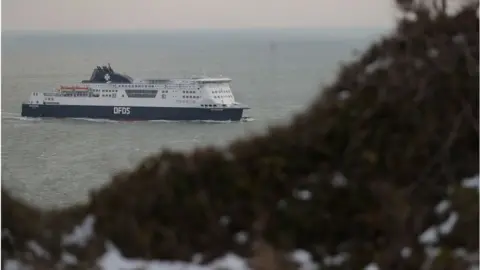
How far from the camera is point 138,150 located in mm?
2328

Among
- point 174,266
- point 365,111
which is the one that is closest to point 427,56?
point 365,111

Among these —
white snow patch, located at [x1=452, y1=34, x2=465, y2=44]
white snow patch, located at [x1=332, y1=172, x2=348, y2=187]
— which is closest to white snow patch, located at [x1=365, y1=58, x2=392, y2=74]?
white snow patch, located at [x1=452, y1=34, x2=465, y2=44]

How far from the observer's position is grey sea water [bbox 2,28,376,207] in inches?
88.7

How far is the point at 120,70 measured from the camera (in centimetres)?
252

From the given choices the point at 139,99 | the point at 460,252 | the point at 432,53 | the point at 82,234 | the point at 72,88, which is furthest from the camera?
the point at 72,88

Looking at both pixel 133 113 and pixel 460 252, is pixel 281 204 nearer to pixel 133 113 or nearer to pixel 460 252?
pixel 460 252

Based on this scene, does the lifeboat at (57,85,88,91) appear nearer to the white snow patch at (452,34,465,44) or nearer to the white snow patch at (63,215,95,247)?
the white snow patch at (63,215,95,247)

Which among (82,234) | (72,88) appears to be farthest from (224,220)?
(72,88)

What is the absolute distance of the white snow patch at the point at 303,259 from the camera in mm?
1170

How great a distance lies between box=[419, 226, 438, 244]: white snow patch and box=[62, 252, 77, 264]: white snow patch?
64cm

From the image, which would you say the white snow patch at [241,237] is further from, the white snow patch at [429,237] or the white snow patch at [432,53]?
the white snow patch at [432,53]

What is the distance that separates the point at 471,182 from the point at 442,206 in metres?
0.09

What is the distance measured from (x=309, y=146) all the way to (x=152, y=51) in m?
1.58

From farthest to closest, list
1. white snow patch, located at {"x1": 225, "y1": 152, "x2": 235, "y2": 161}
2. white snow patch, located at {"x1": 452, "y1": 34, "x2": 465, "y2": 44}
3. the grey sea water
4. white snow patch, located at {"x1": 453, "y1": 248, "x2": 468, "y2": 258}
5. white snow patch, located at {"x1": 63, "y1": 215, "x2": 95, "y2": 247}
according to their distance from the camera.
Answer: the grey sea water → white snow patch, located at {"x1": 452, "y1": 34, "x2": 465, "y2": 44} → white snow patch, located at {"x1": 225, "y1": 152, "x2": 235, "y2": 161} → white snow patch, located at {"x1": 63, "y1": 215, "x2": 95, "y2": 247} → white snow patch, located at {"x1": 453, "y1": 248, "x2": 468, "y2": 258}
